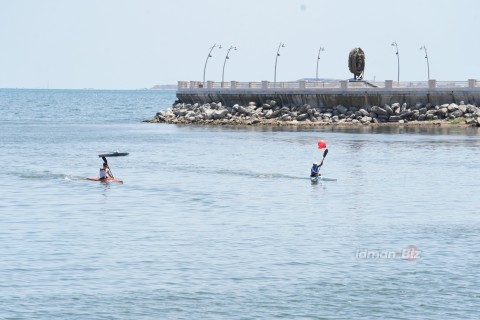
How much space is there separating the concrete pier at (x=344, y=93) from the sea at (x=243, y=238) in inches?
1149

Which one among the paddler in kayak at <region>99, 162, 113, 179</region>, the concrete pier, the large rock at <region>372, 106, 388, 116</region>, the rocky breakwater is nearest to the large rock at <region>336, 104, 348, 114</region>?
the rocky breakwater

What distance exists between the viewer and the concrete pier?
9544cm

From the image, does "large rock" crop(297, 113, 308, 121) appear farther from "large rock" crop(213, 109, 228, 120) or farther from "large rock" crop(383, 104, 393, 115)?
"large rock" crop(213, 109, 228, 120)

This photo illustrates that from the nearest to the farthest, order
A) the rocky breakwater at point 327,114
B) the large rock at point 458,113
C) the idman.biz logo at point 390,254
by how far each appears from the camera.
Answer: the idman.biz logo at point 390,254, the large rock at point 458,113, the rocky breakwater at point 327,114

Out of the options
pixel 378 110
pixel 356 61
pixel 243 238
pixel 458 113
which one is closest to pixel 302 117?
pixel 378 110

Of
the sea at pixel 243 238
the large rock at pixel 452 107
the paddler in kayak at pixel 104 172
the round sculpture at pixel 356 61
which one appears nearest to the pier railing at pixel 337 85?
the large rock at pixel 452 107

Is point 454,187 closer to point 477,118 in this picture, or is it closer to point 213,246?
point 213,246

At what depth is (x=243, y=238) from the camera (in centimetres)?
3381

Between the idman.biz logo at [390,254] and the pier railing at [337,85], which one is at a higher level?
the pier railing at [337,85]

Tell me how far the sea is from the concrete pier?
29183mm

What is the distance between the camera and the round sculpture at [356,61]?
110000mm

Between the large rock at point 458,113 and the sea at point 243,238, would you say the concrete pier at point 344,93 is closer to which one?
the large rock at point 458,113

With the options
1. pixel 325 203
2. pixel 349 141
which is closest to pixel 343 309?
pixel 325 203

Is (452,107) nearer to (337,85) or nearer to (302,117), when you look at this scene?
(337,85)
